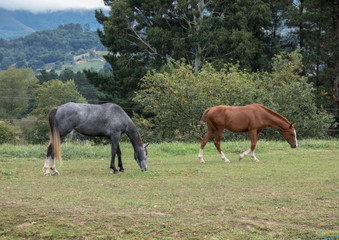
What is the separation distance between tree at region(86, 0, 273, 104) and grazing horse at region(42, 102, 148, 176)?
2242cm

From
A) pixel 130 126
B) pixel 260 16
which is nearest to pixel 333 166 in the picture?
pixel 130 126

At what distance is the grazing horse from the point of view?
1118 centimetres

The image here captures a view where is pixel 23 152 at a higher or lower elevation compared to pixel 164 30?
lower

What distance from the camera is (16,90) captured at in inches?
3634

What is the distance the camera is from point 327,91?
1453 inches

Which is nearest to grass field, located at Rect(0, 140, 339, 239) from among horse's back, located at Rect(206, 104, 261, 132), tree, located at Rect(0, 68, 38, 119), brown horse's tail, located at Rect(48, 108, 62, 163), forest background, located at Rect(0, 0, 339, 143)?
brown horse's tail, located at Rect(48, 108, 62, 163)

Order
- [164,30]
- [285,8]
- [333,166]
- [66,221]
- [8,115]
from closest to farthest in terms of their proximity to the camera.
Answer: [66,221] → [333,166] → [164,30] → [285,8] → [8,115]

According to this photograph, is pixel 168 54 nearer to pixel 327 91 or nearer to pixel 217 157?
pixel 327 91

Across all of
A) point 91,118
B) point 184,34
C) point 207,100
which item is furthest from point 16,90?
point 91,118

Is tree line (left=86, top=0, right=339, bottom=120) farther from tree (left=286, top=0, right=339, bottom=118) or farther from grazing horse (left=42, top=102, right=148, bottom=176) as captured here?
grazing horse (left=42, top=102, right=148, bottom=176)

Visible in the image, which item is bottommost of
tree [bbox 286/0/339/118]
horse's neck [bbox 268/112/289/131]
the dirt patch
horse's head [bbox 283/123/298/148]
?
the dirt patch

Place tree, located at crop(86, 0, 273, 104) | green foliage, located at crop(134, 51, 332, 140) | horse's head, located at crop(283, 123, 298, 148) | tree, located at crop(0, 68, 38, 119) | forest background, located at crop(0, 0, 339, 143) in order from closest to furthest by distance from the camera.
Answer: horse's head, located at crop(283, 123, 298, 148) < green foliage, located at crop(134, 51, 332, 140) < forest background, located at crop(0, 0, 339, 143) < tree, located at crop(86, 0, 273, 104) < tree, located at crop(0, 68, 38, 119)

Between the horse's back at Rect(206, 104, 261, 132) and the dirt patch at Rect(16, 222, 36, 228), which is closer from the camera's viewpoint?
the dirt patch at Rect(16, 222, 36, 228)

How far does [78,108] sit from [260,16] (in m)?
26.3
